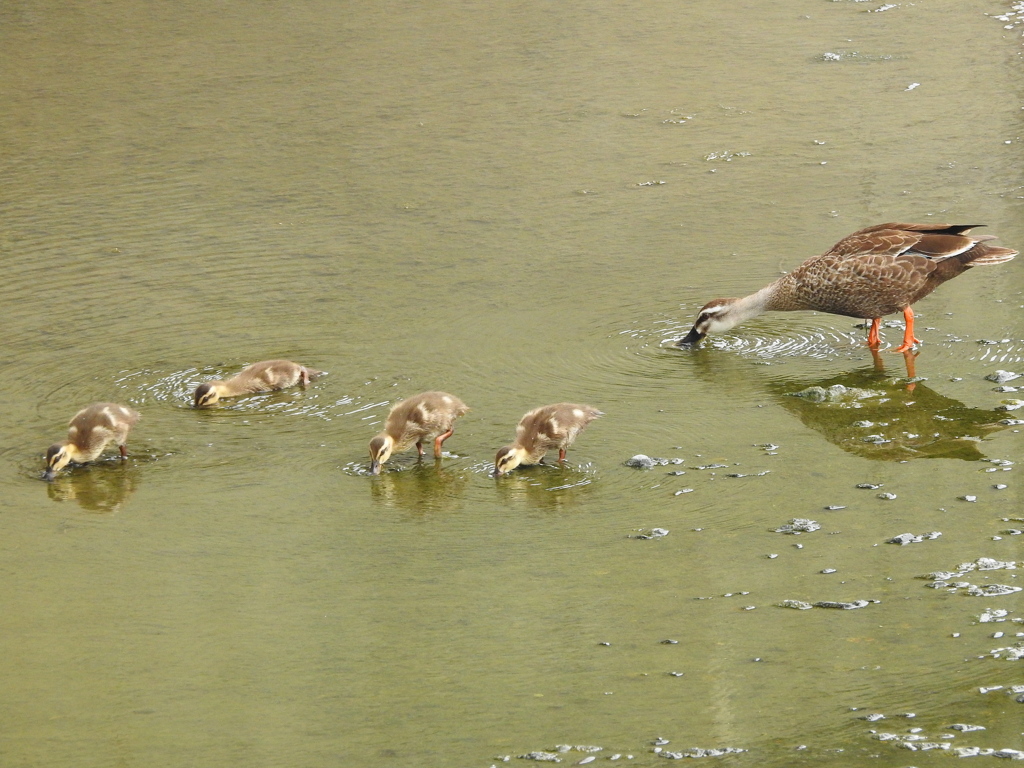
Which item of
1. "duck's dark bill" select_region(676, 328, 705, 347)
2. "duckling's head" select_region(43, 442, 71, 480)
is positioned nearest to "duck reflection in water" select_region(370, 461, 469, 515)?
"duckling's head" select_region(43, 442, 71, 480)

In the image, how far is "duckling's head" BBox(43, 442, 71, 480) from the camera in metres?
5.95

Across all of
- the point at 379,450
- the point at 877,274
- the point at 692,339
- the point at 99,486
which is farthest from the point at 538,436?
the point at 877,274

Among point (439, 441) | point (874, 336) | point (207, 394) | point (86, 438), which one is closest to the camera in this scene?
point (86, 438)

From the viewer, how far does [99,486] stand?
5980mm

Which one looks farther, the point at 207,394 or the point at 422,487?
the point at 207,394

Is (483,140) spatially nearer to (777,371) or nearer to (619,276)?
(619,276)

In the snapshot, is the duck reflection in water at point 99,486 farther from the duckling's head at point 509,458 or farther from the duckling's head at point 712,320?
the duckling's head at point 712,320

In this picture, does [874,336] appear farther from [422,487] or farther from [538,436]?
[422,487]

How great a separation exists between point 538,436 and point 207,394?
5.86 ft

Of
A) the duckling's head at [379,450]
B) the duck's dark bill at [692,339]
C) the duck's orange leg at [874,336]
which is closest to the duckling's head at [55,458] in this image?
the duckling's head at [379,450]

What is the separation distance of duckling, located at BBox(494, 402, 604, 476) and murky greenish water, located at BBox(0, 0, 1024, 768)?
98 millimetres

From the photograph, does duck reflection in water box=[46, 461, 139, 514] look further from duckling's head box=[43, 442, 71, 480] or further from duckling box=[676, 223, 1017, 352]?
duckling box=[676, 223, 1017, 352]

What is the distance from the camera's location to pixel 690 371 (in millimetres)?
7047

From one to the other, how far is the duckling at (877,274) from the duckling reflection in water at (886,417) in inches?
16.2
